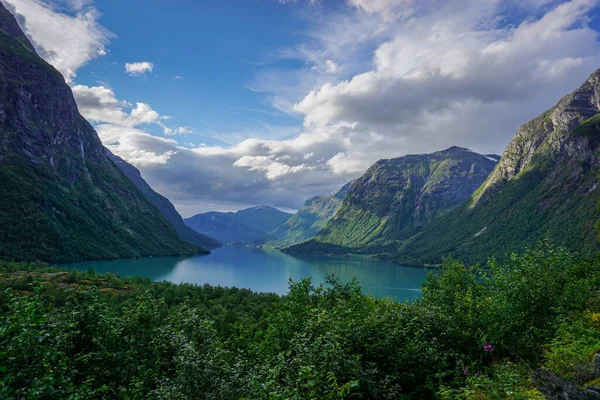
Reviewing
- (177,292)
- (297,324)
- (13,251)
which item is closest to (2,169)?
(13,251)

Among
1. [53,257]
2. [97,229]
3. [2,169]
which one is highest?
[2,169]

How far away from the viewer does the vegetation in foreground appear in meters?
6.63

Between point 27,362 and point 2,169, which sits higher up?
point 2,169

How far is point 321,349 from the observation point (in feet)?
25.8

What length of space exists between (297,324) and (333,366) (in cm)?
585

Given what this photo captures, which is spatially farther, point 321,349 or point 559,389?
point 321,349

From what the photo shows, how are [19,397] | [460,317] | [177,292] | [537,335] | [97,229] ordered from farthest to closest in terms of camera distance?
[97,229] < [177,292] < [460,317] < [537,335] < [19,397]

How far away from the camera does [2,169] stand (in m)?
161

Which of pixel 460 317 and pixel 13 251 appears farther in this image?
pixel 13 251

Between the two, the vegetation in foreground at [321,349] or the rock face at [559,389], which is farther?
the vegetation in foreground at [321,349]

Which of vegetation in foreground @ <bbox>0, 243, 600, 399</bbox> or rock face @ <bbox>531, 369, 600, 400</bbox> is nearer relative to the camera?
rock face @ <bbox>531, 369, 600, 400</bbox>

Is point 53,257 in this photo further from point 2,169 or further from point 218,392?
point 218,392

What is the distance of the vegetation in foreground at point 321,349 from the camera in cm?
663

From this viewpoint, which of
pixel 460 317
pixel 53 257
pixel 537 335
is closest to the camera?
pixel 537 335
